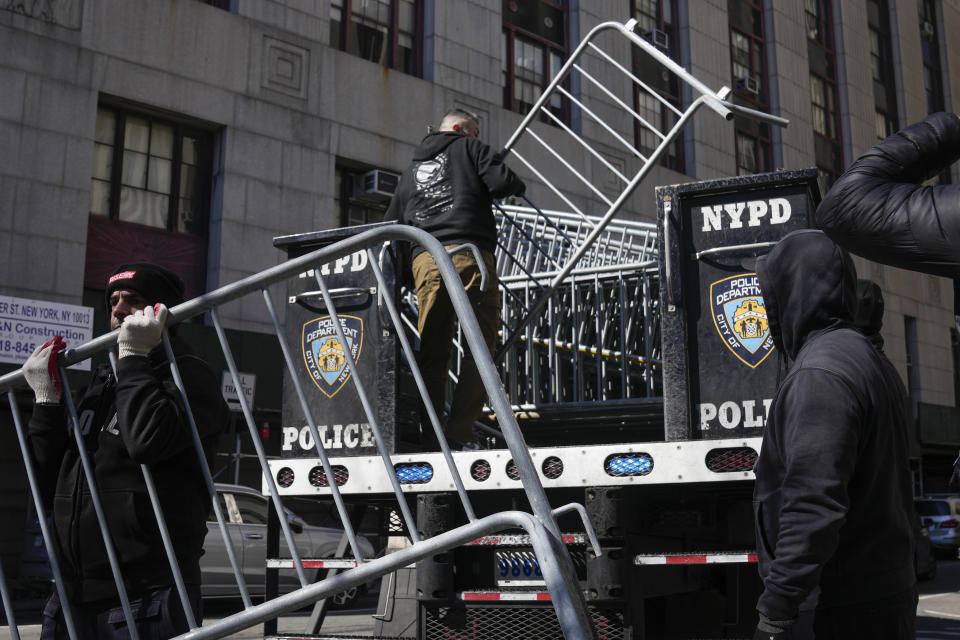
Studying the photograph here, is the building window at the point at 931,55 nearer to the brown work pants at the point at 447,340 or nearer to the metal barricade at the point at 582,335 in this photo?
the metal barricade at the point at 582,335

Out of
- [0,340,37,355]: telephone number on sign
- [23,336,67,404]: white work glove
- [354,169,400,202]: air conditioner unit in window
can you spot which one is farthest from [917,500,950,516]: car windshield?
[23,336,67,404]: white work glove

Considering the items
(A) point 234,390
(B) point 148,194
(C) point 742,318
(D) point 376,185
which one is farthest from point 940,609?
(B) point 148,194

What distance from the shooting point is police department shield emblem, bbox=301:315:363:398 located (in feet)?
17.9

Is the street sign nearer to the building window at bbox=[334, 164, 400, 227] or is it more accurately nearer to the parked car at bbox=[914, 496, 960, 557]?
the building window at bbox=[334, 164, 400, 227]

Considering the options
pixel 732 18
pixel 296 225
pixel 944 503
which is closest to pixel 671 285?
pixel 296 225

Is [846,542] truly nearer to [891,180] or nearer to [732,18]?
[891,180]

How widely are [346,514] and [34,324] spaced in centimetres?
1223

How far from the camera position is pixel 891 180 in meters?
2.05

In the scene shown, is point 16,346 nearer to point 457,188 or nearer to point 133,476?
point 457,188

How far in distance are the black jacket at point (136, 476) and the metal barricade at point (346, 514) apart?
41 millimetres

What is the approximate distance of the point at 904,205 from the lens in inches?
77.4

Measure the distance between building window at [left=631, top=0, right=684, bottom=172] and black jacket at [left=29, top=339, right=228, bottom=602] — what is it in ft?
70.1

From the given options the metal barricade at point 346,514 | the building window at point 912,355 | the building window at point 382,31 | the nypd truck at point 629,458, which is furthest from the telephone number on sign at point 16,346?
the building window at point 912,355

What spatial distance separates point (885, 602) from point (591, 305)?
183 inches
